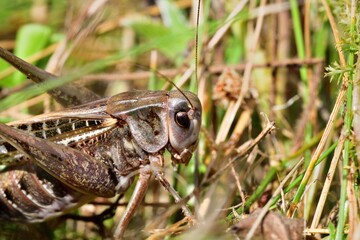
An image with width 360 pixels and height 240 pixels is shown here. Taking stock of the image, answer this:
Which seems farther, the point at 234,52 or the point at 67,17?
the point at 67,17

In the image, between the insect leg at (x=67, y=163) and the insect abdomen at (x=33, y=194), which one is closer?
the insect leg at (x=67, y=163)

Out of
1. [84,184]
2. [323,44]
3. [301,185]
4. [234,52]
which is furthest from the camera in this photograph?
[234,52]

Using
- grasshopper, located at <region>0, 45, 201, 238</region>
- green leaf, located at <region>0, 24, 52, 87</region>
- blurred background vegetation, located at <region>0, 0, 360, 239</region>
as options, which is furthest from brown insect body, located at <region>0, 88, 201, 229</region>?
green leaf, located at <region>0, 24, 52, 87</region>

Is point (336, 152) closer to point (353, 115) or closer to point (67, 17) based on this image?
point (353, 115)


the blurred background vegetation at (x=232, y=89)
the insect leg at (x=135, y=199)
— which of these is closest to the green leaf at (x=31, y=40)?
the blurred background vegetation at (x=232, y=89)

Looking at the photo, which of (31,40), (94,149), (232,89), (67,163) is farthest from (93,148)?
(31,40)

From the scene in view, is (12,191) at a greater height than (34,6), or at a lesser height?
lesser

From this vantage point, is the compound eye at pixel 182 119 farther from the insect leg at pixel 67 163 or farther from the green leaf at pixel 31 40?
the green leaf at pixel 31 40

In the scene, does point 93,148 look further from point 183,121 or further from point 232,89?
point 232,89

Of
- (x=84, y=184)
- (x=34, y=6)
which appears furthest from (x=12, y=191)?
(x=34, y=6)
